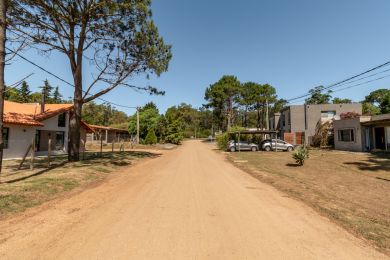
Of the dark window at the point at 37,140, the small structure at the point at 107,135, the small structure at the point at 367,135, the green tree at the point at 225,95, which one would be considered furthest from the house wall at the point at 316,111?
the dark window at the point at 37,140

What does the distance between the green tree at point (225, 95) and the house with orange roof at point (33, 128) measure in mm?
35253

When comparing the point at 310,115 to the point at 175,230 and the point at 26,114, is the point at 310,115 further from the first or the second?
the point at 175,230

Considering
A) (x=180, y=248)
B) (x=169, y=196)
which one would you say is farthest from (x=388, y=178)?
(x=180, y=248)

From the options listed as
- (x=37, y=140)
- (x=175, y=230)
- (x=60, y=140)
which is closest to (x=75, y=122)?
(x=37, y=140)

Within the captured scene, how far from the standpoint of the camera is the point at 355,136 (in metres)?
29.4

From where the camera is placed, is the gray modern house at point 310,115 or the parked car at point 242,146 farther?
the gray modern house at point 310,115

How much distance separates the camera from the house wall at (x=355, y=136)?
28.5 metres

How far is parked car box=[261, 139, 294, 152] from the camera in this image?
34.8 m

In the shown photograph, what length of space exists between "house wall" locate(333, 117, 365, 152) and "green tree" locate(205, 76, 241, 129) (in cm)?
2941

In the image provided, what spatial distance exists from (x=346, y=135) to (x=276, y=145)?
7.84m

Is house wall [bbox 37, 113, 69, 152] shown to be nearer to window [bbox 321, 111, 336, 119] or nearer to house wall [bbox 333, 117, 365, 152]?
house wall [bbox 333, 117, 365, 152]

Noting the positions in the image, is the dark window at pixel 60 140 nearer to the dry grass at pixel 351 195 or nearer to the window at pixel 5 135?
the window at pixel 5 135

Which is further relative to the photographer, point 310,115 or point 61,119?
point 310,115

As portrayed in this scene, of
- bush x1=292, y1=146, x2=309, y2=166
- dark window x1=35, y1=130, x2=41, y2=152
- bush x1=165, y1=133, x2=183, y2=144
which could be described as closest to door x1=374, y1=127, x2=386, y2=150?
bush x1=292, y1=146, x2=309, y2=166
